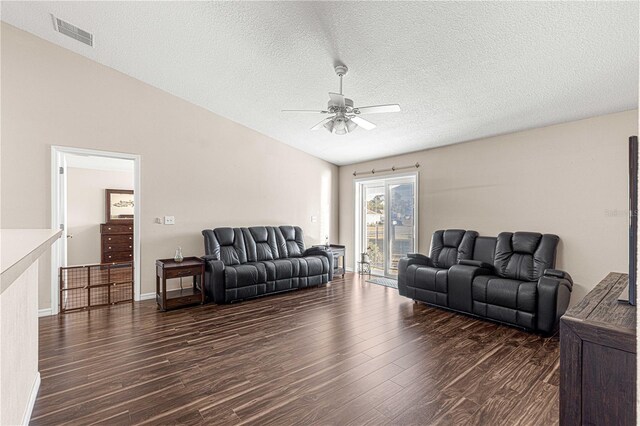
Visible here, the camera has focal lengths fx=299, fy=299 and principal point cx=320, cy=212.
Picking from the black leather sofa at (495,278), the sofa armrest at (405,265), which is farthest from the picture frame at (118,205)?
the black leather sofa at (495,278)

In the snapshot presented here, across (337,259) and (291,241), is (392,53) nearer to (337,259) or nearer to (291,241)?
(291,241)

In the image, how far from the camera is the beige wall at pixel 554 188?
352 centimetres

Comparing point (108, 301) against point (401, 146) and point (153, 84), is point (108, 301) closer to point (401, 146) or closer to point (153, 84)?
point (153, 84)

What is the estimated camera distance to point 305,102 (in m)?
4.11

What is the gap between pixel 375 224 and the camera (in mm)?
6441

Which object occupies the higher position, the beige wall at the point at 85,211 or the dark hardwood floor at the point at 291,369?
the beige wall at the point at 85,211

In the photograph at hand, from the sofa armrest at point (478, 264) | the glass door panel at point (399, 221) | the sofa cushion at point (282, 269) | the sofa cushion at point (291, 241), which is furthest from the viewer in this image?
the glass door panel at point (399, 221)

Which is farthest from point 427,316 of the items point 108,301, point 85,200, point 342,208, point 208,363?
point 85,200

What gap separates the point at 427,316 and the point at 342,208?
3619mm

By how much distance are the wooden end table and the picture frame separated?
3.99 m

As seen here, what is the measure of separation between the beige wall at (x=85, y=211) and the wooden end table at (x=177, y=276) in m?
3.92

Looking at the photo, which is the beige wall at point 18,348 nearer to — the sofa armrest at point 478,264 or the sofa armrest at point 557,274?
the sofa armrest at point 478,264

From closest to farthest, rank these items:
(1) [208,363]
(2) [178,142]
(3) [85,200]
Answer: (1) [208,363] → (2) [178,142] → (3) [85,200]

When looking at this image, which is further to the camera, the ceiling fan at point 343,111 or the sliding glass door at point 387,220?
the sliding glass door at point 387,220
